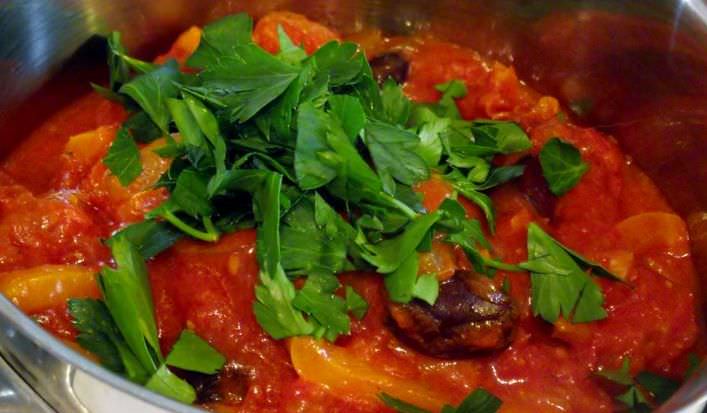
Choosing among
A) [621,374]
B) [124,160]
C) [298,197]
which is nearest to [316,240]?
[298,197]

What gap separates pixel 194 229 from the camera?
203cm

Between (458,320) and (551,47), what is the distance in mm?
1314

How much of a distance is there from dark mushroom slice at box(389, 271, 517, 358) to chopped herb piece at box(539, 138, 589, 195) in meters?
0.55

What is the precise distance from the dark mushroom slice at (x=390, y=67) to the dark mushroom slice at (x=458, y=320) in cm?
85

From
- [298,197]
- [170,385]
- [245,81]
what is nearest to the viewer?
[170,385]

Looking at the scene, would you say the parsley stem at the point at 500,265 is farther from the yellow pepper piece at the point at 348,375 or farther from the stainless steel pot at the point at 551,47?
the stainless steel pot at the point at 551,47

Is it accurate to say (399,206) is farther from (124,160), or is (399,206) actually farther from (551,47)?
(551,47)

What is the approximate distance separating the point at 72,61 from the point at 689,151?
1997 millimetres

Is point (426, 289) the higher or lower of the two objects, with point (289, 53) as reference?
lower

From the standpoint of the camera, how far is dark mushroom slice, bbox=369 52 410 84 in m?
2.58

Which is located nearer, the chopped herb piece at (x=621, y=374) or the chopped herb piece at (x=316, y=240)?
the chopped herb piece at (x=316, y=240)

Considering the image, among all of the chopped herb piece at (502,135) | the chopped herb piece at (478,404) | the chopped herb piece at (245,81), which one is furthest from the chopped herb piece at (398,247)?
the chopped herb piece at (502,135)

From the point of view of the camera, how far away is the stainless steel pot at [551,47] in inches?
100

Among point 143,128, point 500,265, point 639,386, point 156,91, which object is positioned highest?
point 156,91
